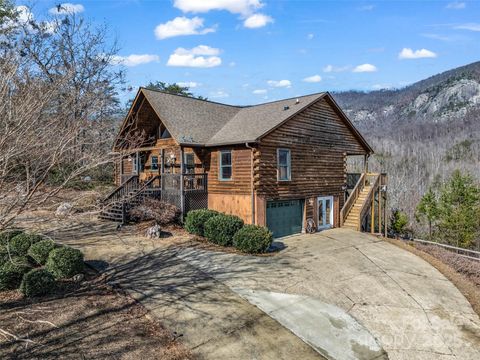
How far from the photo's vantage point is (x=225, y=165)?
1747 centimetres

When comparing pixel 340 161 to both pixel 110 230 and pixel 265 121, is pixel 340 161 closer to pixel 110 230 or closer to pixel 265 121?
pixel 265 121

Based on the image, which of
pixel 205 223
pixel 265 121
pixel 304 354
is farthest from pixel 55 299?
pixel 265 121

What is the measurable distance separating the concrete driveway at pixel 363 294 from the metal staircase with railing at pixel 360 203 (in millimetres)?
5319

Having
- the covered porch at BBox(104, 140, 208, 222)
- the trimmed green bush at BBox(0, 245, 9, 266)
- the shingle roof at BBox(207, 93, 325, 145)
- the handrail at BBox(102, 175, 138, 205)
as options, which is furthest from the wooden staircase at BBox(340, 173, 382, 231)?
the trimmed green bush at BBox(0, 245, 9, 266)

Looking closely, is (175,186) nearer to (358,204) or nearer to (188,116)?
(188,116)

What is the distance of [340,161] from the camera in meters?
21.4

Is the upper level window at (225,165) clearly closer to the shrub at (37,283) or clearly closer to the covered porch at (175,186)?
the covered porch at (175,186)

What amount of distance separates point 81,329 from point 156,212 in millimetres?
9160

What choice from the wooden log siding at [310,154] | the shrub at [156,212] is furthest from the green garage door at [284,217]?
the shrub at [156,212]

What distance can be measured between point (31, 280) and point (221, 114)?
50.2 feet

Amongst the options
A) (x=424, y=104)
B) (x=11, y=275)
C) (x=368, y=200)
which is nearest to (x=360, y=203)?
(x=368, y=200)

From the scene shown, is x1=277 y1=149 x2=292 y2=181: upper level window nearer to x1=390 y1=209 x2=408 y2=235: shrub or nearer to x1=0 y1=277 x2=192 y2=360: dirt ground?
x1=0 y1=277 x2=192 y2=360: dirt ground

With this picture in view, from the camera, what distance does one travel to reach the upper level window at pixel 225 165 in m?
17.3

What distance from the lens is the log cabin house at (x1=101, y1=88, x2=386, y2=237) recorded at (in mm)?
16641
